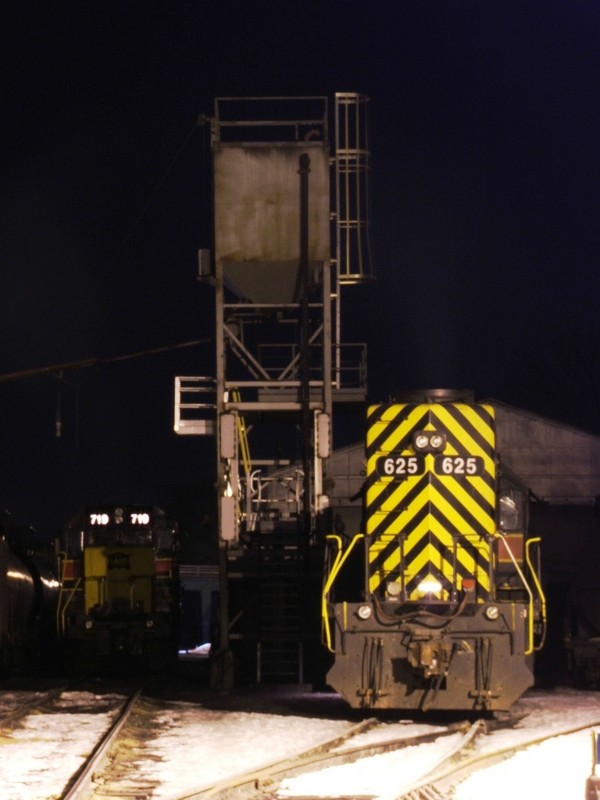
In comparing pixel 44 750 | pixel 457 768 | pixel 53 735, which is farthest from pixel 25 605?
pixel 457 768

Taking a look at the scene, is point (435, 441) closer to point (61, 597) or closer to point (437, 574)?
point (437, 574)

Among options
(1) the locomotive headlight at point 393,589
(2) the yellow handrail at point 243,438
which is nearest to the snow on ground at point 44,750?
(1) the locomotive headlight at point 393,589

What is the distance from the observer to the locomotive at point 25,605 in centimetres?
2405

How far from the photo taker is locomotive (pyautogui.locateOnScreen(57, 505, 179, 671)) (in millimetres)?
25781

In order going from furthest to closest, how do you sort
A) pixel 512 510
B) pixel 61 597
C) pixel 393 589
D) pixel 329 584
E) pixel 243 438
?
pixel 61 597, pixel 243 438, pixel 512 510, pixel 393 589, pixel 329 584

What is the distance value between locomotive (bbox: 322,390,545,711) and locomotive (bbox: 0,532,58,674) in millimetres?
9747

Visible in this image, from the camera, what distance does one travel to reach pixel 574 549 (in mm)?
25641

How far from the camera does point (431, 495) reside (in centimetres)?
1582

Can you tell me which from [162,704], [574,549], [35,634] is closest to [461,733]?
[162,704]

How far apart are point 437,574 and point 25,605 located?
1397 centimetres

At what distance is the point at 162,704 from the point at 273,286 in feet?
25.2

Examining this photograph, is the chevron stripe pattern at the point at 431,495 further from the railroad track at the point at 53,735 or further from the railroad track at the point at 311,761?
the railroad track at the point at 53,735

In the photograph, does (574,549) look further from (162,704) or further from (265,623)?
(162,704)

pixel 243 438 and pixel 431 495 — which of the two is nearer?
pixel 431 495
